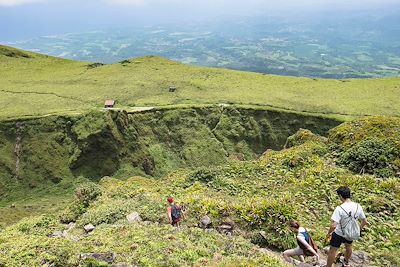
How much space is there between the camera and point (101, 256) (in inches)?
497

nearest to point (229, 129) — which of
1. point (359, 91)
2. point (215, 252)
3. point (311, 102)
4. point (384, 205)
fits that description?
point (311, 102)

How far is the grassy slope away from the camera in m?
56.4

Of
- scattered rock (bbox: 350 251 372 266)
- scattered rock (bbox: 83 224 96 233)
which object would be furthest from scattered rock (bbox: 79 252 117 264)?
scattered rock (bbox: 350 251 372 266)

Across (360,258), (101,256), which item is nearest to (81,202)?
(101,256)

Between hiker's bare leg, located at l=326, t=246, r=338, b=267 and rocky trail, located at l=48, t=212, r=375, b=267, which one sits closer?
hiker's bare leg, located at l=326, t=246, r=338, b=267

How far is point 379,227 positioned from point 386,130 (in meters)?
9.96

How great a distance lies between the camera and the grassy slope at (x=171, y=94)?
56438mm

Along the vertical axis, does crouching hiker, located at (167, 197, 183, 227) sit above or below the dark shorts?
below

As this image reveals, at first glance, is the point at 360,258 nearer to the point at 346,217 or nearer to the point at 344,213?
the point at 346,217

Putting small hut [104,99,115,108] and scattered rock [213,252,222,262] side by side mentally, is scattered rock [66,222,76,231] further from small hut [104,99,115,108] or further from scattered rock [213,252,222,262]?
small hut [104,99,115,108]

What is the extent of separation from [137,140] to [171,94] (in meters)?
12.3

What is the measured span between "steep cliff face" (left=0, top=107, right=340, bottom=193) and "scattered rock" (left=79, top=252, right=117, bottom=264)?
35.8 meters

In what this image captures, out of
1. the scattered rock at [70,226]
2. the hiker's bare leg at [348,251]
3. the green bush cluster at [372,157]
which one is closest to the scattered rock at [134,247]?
the hiker's bare leg at [348,251]

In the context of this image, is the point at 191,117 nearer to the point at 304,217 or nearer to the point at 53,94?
the point at 53,94
